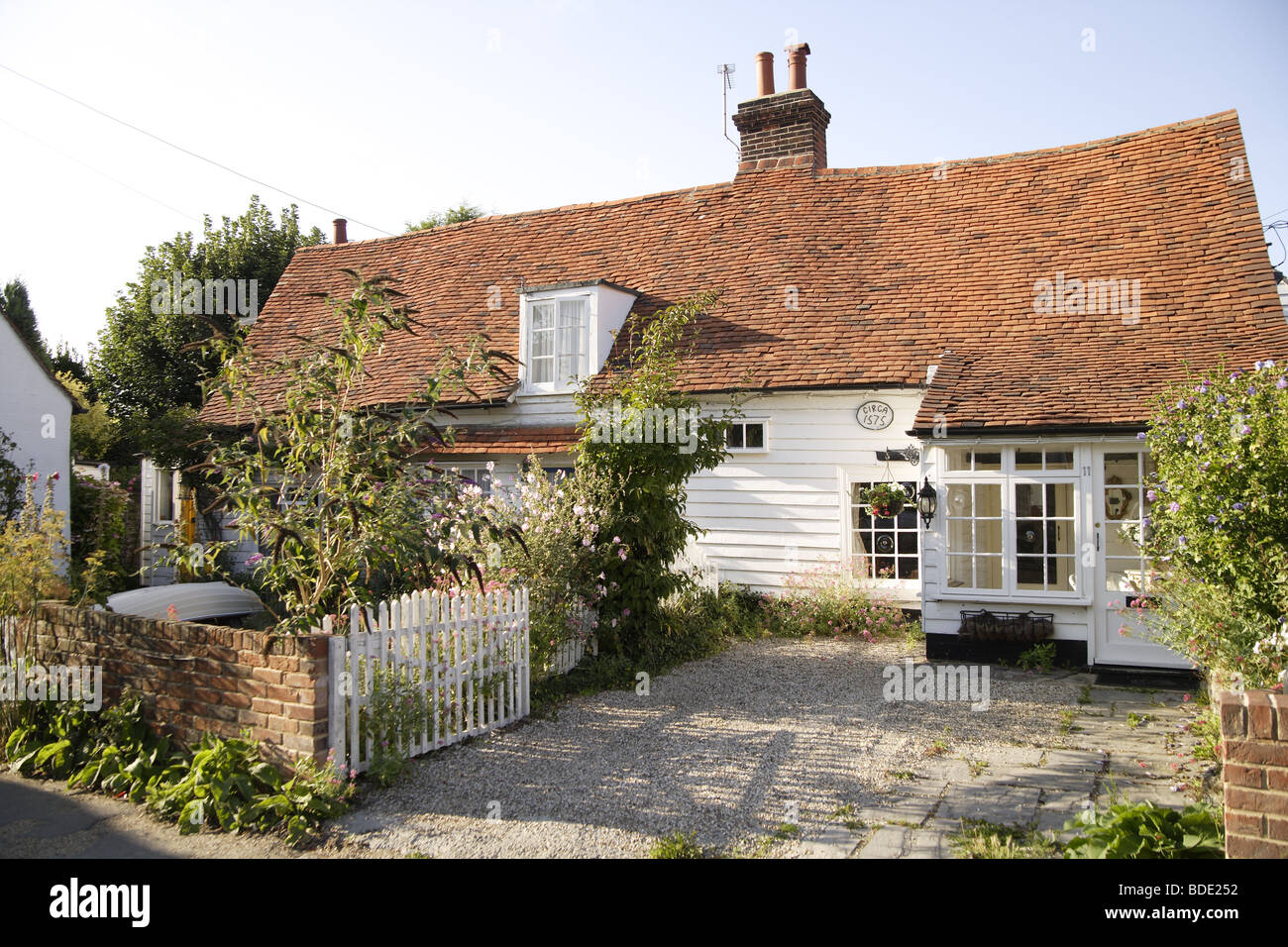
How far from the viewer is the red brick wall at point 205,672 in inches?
Result: 216

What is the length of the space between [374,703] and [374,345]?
261cm

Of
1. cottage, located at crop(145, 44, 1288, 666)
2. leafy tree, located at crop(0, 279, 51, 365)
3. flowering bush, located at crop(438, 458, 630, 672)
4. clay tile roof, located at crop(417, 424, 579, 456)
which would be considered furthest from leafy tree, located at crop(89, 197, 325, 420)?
flowering bush, located at crop(438, 458, 630, 672)

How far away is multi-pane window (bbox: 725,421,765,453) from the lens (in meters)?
12.3

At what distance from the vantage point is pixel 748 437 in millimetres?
12398

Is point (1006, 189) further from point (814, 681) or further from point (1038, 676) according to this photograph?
point (814, 681)

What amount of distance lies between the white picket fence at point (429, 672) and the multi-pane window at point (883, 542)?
5.61m

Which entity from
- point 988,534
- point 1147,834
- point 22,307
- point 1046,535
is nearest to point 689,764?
point 1147,834

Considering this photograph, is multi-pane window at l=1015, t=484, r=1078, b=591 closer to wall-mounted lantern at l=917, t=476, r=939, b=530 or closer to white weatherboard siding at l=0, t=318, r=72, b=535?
wall-mounted lantern at l=917, t=476, r=939, b=530

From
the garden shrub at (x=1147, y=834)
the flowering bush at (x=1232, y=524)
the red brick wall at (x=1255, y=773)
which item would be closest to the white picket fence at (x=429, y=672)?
the garden shrub at (x=1147, y=834)

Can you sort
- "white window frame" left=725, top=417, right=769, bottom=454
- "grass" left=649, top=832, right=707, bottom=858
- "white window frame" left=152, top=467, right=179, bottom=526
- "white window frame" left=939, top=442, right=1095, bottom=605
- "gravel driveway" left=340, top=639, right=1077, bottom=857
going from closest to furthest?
1. "grass" left=649, top=832, right=707, bottom=858
2. "gravel driveway" left=340, top=639, right=1077, bottom=857
3. "white window frame" left=939, top=442, right=1095, bottom=605
4. "white window frame" left=725, top=417, right=769, bottom=454
5. "white window frame" left=152, top=467, right=179, bottom=526

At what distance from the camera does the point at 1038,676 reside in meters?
8.85

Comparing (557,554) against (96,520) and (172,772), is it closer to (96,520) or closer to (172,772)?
(172,772)

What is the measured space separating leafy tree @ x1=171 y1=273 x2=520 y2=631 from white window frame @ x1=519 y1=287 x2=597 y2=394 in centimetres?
670
